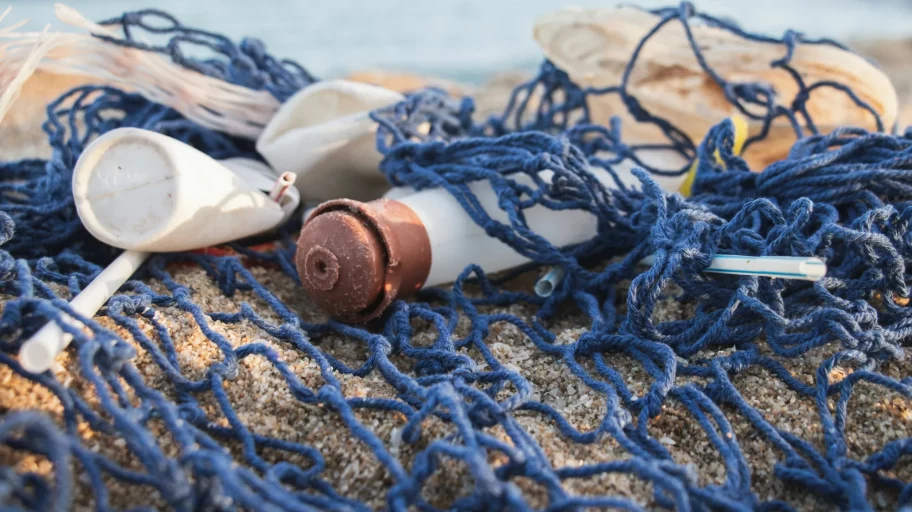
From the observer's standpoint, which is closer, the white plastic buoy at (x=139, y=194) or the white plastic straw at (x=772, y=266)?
the white plastic straw at (x=772, y=266)


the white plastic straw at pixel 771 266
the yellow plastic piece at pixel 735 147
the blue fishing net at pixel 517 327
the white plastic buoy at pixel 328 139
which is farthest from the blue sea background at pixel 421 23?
the white plastic straw at pixel 771 266

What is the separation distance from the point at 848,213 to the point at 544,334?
650 millimetres

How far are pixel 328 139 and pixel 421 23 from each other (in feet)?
23.7

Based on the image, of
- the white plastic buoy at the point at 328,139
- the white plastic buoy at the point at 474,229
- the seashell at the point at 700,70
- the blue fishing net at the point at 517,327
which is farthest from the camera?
the seashell at the point at 700,70

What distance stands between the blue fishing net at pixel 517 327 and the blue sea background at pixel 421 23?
15.8 ft

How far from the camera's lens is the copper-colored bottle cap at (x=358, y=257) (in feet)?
4.33

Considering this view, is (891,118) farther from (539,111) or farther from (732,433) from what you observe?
(732,433)

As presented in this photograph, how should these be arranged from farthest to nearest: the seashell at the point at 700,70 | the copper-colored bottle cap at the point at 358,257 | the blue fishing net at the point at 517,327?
the seashell at the point at 700,70 → the copper-colored bottle cap at the point at 358,257 → the blue fishing net at the point at 517,327

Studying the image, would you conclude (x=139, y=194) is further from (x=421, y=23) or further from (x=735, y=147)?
(x=421, y=23)

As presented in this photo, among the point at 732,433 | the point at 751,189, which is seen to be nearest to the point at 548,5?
the point at 751,189

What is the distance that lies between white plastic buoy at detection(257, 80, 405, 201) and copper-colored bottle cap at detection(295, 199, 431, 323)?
0.36 meters

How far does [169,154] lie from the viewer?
1.38m

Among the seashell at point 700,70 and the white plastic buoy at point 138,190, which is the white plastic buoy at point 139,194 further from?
the seashell at point 700,70

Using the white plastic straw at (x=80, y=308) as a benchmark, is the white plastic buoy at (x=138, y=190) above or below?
above
